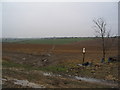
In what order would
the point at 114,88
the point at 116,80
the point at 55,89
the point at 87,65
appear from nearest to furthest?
1. the point at 55,89
2. the point at 114,88
3. the point at 116,80
4. the point at 87,65

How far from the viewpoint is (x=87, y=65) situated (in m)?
18.8

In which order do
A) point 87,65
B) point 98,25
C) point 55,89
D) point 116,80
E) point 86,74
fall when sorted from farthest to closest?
point 98,25 < point 87,65 < point 86,74 < point 116,80 < point 55,89

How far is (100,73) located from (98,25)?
889 centimetres

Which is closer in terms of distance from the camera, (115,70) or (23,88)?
(23,88)

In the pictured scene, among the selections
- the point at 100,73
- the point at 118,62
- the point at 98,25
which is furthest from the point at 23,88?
the point at 98,25

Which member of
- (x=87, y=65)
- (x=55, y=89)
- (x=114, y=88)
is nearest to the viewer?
(x=55, y=89)

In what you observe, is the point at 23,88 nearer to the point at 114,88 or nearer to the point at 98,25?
the point at 114,88

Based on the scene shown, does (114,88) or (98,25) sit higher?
(98,25)

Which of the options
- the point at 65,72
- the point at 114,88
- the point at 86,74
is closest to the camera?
the point at 114,88

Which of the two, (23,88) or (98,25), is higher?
(98,25)

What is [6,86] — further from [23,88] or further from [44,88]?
[44,88]

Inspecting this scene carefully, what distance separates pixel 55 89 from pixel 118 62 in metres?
11.5

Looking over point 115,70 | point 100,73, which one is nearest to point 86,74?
point 100,73

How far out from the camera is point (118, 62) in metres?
19.6
